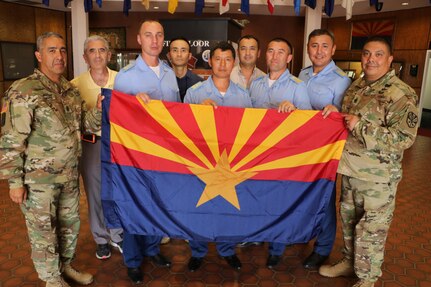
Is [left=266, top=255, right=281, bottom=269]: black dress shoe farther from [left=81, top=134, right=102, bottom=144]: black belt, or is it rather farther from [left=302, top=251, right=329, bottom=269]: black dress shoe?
[left=81, top=134, right=102, bottom=144]: black belt

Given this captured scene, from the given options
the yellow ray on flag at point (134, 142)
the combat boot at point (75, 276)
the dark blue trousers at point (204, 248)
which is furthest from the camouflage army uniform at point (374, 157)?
the combat boot at point (75, 276)

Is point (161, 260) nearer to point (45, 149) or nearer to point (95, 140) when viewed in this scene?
point (95, 140)

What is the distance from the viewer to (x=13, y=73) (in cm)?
846

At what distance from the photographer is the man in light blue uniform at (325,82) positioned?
7.68ft

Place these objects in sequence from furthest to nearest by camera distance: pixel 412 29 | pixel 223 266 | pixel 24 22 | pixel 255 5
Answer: pixel 24 22, pixel 412 29, pixel 255 5, pixel 223 266

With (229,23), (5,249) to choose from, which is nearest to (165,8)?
(229,23)

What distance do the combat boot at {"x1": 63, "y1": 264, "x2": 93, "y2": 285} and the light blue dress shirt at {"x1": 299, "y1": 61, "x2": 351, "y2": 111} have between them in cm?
187

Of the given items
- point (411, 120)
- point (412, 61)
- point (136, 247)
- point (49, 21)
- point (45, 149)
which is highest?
point (49, 21)

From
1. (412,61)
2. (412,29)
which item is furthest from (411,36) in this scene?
(412,61)

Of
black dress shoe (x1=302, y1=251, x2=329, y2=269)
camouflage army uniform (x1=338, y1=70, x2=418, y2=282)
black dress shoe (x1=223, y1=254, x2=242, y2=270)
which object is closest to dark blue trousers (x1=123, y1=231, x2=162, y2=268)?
black dress shoe (x1=223, y1=254, x2=242, y2=270)

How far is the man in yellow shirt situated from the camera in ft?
7.68

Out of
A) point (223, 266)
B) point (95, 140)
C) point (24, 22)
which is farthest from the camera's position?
point (24, 22)

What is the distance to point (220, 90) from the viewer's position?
2318 millimetres

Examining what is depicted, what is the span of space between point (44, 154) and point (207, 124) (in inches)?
35.5
